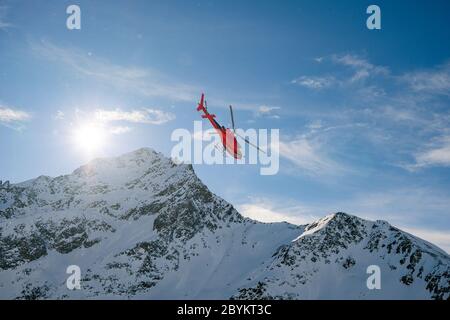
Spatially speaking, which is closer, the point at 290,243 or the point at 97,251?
the point at 290,243

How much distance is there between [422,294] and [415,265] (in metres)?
13.4

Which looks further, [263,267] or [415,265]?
[263,267]

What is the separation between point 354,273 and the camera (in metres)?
158

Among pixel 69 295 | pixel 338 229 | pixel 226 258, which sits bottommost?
pixel 69 295
